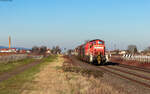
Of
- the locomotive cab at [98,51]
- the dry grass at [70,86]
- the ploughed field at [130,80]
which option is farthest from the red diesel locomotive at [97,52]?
the dry grass at [70,86]

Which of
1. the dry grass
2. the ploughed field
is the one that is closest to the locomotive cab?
the ploughed field

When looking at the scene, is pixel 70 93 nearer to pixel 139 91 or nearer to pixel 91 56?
pixel 139 91

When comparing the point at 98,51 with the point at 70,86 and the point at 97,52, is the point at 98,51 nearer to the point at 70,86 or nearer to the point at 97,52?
the point at 97,52

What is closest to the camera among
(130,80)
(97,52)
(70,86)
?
(70,86)

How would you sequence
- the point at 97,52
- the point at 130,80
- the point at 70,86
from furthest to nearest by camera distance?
the point at 97,52
the point at 130,80
the point at 70,86

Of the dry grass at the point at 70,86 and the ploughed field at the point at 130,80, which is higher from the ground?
the dry grass at the point at 70,86

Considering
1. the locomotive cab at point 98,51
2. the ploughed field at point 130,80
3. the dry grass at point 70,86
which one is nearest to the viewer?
the dry grass at point 70,86

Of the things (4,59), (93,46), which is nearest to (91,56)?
(93,46)

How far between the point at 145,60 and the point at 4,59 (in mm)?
24637

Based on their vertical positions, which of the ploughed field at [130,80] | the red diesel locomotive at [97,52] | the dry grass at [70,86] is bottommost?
the ploughed field at [130,80]

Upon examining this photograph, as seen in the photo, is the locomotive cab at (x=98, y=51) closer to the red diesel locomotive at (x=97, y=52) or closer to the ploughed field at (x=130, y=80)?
the red diesel locomotive at (x=97, y=52)

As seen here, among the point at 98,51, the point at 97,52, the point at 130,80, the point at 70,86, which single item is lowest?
the point at 130,80

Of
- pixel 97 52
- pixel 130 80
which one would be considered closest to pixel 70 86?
pixel 130 80

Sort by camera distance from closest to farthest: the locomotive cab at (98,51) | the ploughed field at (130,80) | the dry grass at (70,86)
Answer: the dry grass at (70,86), the ploughed field at (130,80), the locomotive cab at (98,51)
